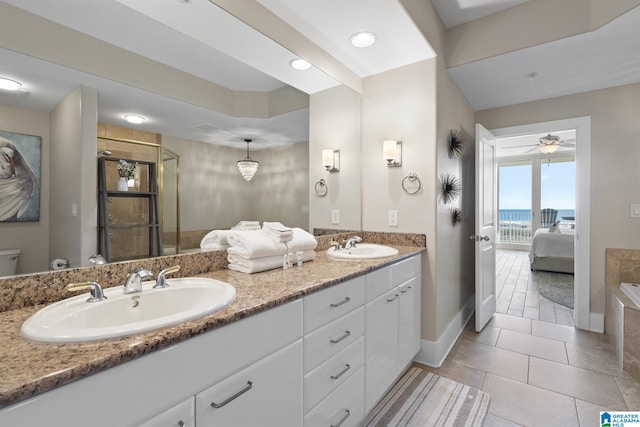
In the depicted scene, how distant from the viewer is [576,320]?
2947mm

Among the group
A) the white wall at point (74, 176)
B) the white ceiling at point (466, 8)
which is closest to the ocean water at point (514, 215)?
the white ceiling at point (466, 8)

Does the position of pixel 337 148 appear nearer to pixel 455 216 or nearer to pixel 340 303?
Answer: pixel 455 216

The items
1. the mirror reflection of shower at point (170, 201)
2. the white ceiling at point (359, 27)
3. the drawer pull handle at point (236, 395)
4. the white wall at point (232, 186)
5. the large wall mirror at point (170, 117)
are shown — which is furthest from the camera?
the white ceiling at point (359, 27)

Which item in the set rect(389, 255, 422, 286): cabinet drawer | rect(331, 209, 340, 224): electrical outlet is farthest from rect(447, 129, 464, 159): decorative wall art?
rect(331, 209, 340, 224): electrical outlet

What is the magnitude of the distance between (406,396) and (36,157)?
87.1 inches

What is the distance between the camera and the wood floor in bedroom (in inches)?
129

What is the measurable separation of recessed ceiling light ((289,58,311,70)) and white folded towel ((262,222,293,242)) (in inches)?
40.9

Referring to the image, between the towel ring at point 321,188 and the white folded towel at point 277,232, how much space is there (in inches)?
23.9

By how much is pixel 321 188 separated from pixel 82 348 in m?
1.78

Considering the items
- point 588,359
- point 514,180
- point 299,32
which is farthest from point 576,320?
point 514,180

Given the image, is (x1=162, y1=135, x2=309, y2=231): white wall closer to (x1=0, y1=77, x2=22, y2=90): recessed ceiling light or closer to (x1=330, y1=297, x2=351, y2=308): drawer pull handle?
(x1=0, y1=77, x2=22, y2=90): recessed ceiling light

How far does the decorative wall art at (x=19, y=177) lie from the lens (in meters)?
0.91

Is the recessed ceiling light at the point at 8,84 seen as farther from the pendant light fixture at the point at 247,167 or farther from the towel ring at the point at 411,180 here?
the towel ring at the point at 411,180

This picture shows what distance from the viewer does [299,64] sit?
196cm
